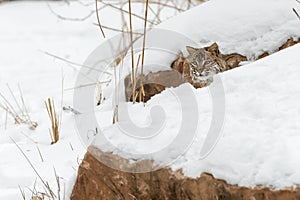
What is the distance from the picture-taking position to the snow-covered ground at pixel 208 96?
62.4 inches

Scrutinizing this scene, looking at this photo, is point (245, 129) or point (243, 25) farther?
point (243, 25)

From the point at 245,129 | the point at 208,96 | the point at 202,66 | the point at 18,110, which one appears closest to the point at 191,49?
the point at 202,66

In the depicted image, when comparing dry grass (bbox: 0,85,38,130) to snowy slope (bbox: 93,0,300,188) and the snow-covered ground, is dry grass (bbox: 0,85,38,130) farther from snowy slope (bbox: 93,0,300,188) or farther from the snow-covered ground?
snowy slope (bbox: 93,0,300,188)

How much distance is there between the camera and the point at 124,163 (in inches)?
69.0

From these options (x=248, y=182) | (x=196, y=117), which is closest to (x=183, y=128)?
(x=196, y=117)

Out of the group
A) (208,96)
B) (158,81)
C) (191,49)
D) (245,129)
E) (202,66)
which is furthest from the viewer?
(158,81)

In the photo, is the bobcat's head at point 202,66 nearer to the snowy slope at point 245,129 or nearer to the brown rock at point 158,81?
the brown rock at point 158,81

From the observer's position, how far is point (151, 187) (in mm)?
1731

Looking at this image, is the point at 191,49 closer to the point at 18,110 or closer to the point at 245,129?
the point at 245,129

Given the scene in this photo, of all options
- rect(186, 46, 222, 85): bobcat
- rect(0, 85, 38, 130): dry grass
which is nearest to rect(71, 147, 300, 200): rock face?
rect(186, 46, 222, 85): bobcat

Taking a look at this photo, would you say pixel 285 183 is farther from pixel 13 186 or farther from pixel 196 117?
pixel 13 186

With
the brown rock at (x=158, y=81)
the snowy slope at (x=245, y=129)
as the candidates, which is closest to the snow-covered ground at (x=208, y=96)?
the snowy slope at (x=245, y=129)

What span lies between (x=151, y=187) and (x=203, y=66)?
835mm

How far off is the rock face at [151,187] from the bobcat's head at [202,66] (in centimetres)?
76
